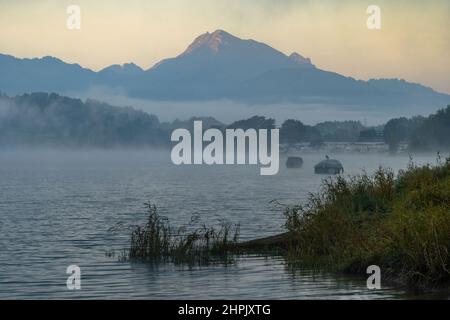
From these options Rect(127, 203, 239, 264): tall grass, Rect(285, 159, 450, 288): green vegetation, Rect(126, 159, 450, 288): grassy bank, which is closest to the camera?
Rect(285, 159, 450, 288): green vegetation

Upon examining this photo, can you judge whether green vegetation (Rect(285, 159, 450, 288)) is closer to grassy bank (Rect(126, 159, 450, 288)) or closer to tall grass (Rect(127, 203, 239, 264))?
grassy bank (Rect(126, 159, 450, 288))

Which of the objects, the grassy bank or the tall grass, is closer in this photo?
the grassy bank

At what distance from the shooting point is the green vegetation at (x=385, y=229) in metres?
25.1

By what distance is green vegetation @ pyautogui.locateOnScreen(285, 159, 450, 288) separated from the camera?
82.4ft

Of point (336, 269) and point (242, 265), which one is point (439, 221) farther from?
point (242, 265)

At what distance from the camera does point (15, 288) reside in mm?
31812

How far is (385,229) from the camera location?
28.6 meters

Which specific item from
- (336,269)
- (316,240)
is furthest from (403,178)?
(336,269)

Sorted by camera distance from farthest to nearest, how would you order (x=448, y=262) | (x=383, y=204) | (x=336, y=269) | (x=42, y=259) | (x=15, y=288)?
(x=42, y=259) < (x=383, y=204) < (x=15, y=288) < (x=336, y=269) < (x=448, y=262)

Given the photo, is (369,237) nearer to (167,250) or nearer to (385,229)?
(385,229)

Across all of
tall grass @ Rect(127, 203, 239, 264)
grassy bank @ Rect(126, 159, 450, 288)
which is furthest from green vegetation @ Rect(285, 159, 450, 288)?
tall grass @ Rect(127, 203, 239, 264)

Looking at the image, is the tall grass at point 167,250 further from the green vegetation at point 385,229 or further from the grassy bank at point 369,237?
the green vegetation at point 385,229

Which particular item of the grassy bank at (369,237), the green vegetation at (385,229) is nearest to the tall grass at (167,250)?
the grassy bank at (369,237)
